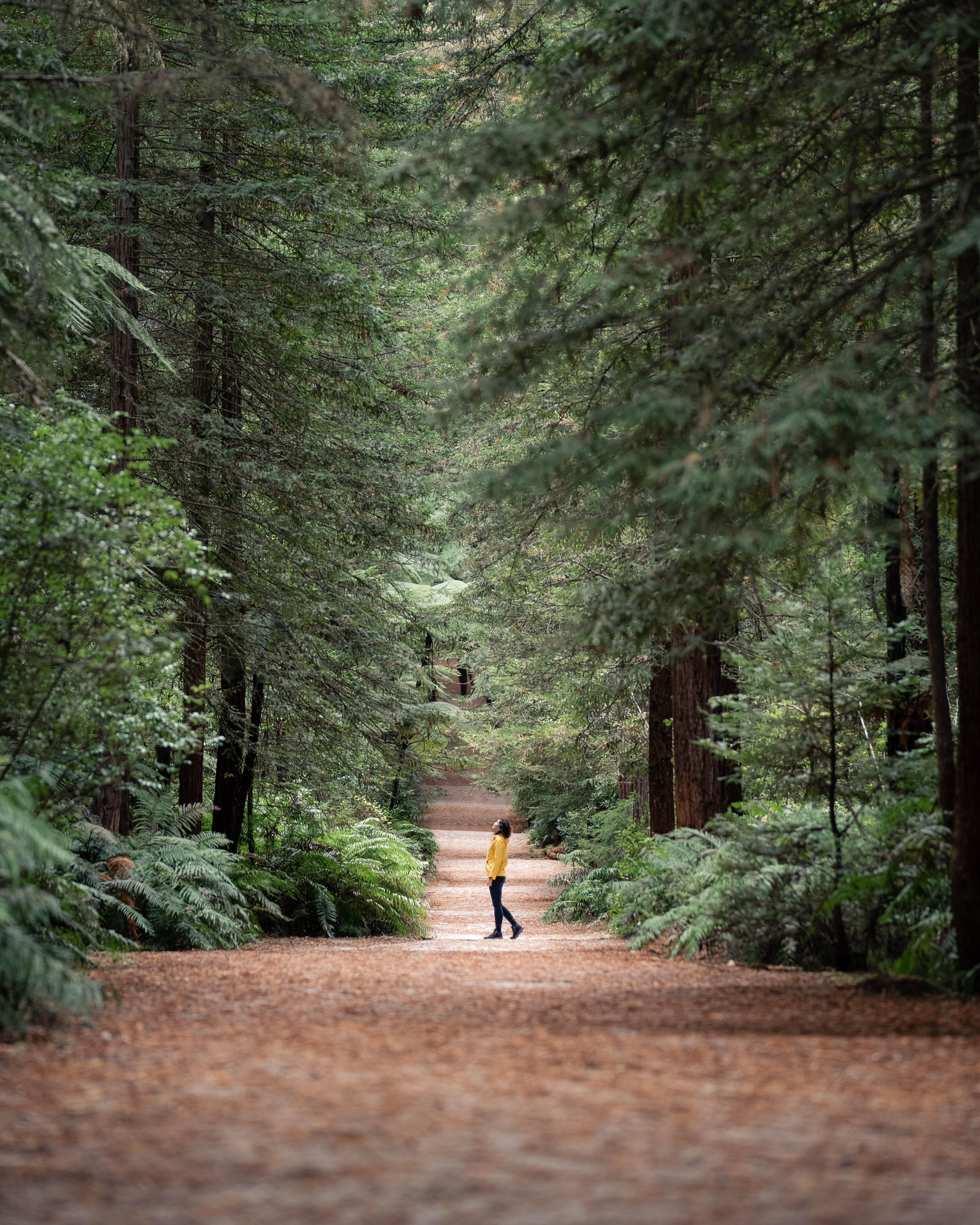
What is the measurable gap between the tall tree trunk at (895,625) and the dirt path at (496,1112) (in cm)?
319

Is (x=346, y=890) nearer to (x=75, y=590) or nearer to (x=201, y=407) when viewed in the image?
(x=201, y=407)

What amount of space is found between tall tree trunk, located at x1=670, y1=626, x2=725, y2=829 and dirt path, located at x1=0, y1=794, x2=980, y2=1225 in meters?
5.10

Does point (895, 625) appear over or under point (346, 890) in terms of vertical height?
over

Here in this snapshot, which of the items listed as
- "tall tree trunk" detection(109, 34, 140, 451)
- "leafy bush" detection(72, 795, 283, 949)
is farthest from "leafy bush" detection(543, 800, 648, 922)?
"tall tree trunk" detection(109, 34, 140, 451)

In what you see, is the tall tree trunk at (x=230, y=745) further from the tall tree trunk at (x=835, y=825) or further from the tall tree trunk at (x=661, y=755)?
the tall tree trunk at (x=835, y=825)

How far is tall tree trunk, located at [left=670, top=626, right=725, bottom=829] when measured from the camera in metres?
11.4

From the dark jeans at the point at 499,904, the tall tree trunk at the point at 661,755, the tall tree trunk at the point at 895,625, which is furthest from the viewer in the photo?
the tall tree trunk at the point at 661,755

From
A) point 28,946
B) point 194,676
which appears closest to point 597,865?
point 194,676

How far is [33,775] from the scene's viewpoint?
20.0ft

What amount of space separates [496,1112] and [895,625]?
679 cm

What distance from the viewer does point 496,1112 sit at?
11.3 feet

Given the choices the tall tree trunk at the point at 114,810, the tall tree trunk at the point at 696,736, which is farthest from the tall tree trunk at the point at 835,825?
the tall tree trunk at the point at 114,810

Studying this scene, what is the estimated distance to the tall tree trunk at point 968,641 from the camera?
617 cm

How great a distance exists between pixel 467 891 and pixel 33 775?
674 inches
